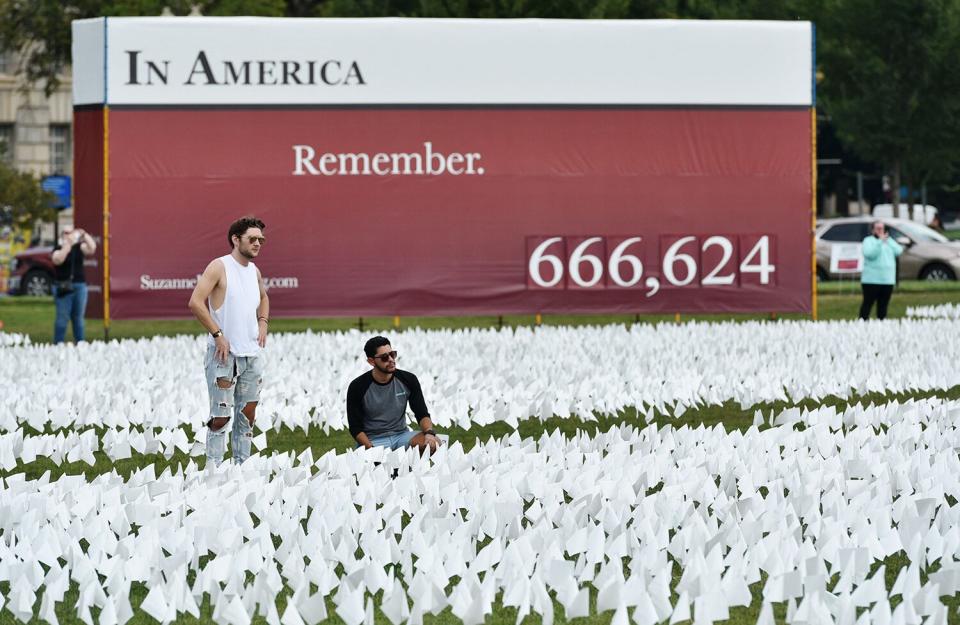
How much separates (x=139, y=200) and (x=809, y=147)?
30.2 ft

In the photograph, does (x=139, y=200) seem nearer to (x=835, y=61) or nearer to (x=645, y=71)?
(x=645, y=71)

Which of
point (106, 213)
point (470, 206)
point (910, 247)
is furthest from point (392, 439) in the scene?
point (910, 247)

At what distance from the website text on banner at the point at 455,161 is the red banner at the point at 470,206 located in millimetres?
27

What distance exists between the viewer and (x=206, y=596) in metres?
7.70

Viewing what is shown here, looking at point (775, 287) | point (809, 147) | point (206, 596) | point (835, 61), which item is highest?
point (835, 61)

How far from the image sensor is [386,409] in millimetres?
11180

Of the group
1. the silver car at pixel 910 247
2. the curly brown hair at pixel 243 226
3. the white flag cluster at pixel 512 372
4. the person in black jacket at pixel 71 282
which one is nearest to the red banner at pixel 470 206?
the white flag cluster at pixel 512 372

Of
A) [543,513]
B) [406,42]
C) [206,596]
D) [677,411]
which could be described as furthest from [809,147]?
[206,596]

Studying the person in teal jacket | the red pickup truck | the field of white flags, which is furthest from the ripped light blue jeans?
the red pickup truck

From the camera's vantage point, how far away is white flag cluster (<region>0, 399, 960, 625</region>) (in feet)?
23.5

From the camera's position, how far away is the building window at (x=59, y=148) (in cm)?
6228

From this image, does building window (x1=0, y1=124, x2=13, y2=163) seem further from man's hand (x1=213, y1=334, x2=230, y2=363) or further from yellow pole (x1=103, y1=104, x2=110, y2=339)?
man's hand (x1=213, y1=334, x2=230, y2=363)

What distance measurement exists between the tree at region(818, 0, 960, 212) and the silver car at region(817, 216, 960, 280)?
518 centimetres

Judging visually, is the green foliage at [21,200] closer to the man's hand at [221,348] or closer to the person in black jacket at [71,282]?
the person in black jacket at [71,282]
